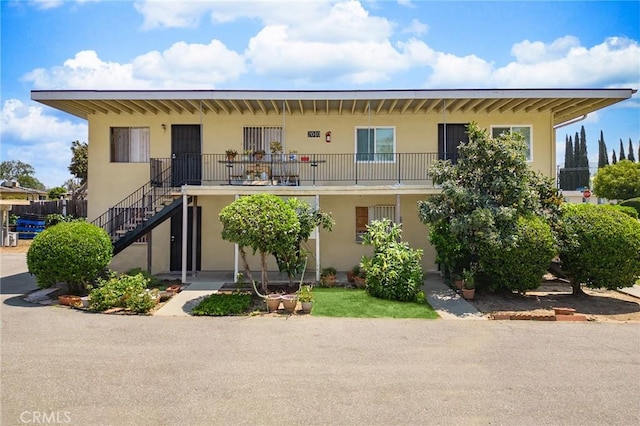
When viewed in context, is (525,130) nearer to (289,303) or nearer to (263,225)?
(263,225)

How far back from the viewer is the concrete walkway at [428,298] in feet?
29.7

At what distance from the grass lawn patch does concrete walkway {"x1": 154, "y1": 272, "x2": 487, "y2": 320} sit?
1.44ft

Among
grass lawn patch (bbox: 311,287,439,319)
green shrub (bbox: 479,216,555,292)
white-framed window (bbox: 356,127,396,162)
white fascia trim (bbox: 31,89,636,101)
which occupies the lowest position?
grass lawn patch (bbox: 311,287,439,319)

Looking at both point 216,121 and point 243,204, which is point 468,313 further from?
point 216,121

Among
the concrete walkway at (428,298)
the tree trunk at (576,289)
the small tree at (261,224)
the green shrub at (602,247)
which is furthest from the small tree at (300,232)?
the tree trunk at (576,289)

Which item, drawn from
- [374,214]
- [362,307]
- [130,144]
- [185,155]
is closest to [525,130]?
[374,214]

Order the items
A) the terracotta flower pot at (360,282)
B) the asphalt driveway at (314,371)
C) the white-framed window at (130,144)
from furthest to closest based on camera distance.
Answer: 1. the white-framed window at (130,144)
2. the terracotta flower pot at (360,282)
3. the asphalt driveway at (314,371)

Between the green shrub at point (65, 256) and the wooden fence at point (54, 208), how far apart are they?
46.5ft

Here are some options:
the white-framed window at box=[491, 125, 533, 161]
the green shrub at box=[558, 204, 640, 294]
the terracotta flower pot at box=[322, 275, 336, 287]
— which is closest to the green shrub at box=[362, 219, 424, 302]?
the terracotta flower pot at box=[322, 275, 336, 287]

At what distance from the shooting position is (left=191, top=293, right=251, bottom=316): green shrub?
8930 mm

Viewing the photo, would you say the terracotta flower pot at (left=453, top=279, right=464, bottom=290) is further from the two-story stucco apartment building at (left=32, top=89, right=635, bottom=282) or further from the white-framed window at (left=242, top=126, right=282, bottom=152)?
the white-framed window at (left=242, top=126, right=282, bottom=152)

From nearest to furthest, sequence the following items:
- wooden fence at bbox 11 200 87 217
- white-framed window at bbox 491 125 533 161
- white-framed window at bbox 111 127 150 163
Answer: white-framed window at bbox 491 125 533 161, white-framed window at bbox 111 127 150 163, wooden fence at bbox 11 200 87 217

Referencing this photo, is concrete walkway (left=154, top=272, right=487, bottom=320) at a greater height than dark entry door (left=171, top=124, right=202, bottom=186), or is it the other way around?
dark entry door (left=171, top=124, right=202, bottom=186)

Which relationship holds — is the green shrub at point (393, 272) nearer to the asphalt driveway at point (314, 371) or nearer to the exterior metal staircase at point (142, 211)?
the asphalt driveway at point (314, 371)
